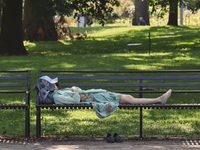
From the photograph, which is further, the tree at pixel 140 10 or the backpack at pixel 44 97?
the tree at pixel 140 10

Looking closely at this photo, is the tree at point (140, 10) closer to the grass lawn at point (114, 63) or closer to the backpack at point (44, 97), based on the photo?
the grass lawn at point (114, 63)

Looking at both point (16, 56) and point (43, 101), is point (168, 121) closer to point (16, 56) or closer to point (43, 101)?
point (43, 101)

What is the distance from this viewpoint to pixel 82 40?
25.5 m

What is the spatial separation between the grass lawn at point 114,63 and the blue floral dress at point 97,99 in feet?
1.77

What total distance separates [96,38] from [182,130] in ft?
65.6

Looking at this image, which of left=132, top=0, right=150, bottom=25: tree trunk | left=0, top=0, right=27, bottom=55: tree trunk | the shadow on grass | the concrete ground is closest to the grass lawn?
the shadow on grass

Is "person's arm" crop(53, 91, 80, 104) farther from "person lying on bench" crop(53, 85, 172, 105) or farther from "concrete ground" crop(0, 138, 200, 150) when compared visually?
"concrete ground" crop(0, 138, 200, 150)

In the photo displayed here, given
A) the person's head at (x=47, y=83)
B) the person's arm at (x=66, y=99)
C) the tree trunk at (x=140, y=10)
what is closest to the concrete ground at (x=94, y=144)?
the person's arm at (x=66, y=99)

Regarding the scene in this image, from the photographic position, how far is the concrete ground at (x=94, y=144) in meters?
5.30

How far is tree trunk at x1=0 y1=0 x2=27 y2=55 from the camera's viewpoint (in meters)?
19.5

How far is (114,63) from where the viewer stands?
15.5m

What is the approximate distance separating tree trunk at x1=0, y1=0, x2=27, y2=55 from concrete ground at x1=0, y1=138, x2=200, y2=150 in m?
14.2

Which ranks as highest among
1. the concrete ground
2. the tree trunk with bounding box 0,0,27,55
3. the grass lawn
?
the tree trunk with bounding box 0,0,27,55

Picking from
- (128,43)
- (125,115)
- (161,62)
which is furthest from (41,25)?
(125,115)
